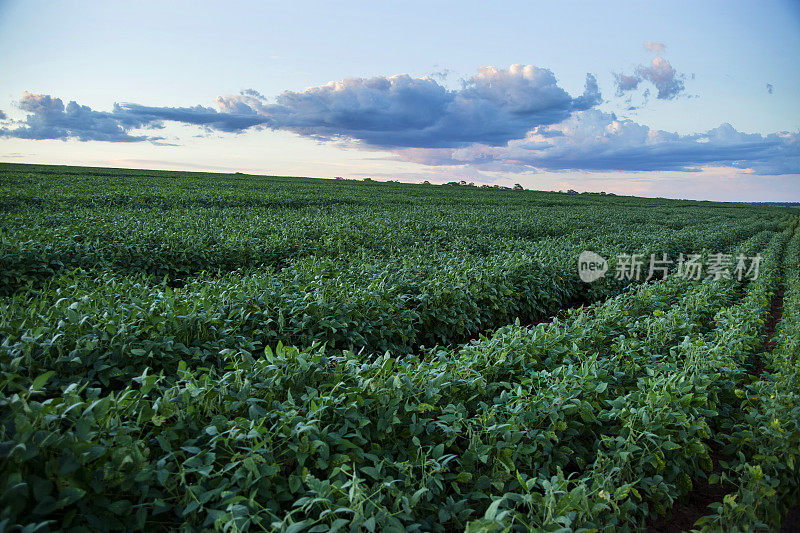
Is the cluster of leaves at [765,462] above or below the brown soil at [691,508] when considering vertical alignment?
above

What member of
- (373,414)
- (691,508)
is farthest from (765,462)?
(373,414)

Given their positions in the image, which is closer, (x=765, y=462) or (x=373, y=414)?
(x=373, y=414)

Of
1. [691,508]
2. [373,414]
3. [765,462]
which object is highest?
[373,414]

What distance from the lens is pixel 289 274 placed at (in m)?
6.70

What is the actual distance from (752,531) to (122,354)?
15.7 feet

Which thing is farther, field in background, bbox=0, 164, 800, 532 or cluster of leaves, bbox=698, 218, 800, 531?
cluster of leaves, bbox=698, 218, 800, 531

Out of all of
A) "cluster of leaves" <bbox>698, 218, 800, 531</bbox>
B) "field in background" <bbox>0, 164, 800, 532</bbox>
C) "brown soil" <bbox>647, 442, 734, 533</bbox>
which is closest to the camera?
"field in background" <bbox>0, 164, 800, 532</bbox>

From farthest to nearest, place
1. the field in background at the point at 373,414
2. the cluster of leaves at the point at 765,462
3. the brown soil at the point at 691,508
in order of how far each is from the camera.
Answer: the brown soil at the point at 691,508
the cluster of leaves at the point at 765,462
the field in background at the point at 373,414

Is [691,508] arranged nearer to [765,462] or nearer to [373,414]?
[765,462]

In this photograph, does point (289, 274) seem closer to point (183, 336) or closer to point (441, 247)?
point (183, 336)

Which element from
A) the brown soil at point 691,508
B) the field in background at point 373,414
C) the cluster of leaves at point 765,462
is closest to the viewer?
the field in background at point 373,414

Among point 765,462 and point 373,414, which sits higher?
point 373,414

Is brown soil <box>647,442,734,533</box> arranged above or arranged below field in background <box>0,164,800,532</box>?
below

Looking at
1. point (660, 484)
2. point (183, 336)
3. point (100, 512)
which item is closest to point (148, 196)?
point (183, 336)
